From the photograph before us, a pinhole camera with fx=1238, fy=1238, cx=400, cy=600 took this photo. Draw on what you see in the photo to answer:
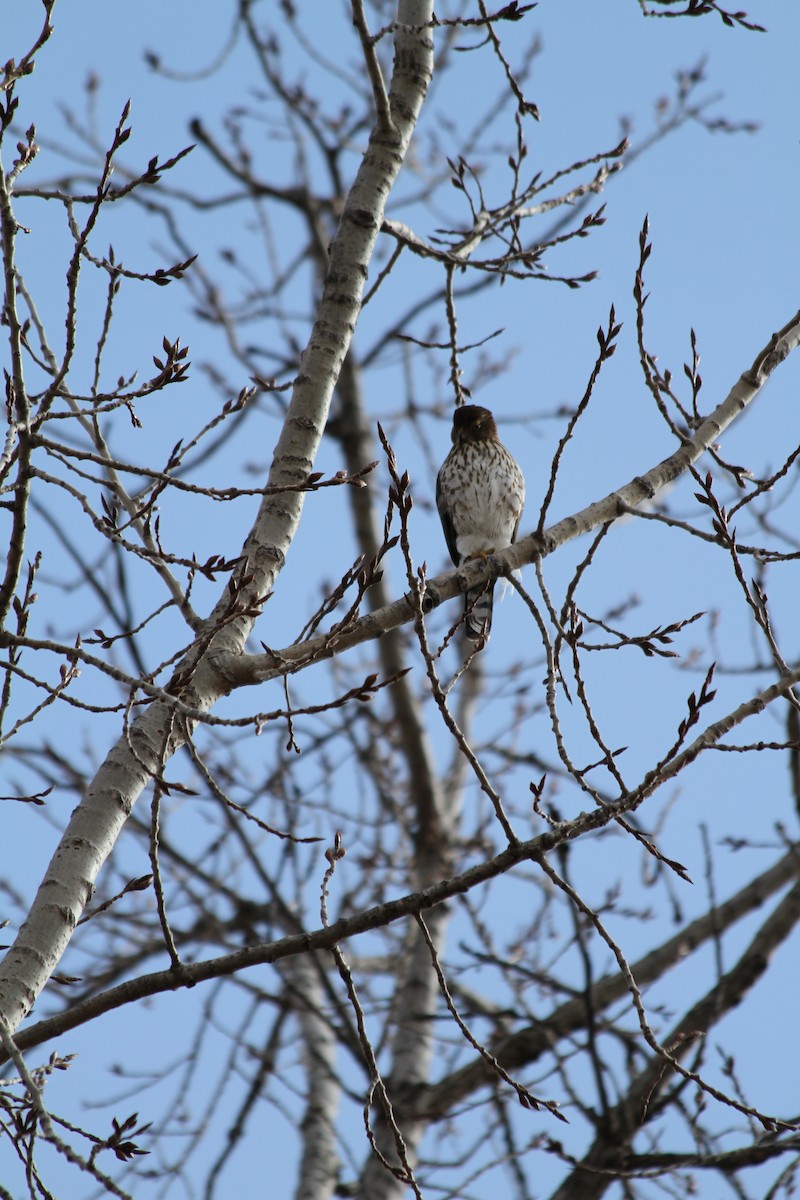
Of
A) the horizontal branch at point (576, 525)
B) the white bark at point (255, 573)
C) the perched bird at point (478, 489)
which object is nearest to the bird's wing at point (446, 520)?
the perched bird at point (478, 489)

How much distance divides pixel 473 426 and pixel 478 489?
39 cm

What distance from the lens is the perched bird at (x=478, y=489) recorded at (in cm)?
591

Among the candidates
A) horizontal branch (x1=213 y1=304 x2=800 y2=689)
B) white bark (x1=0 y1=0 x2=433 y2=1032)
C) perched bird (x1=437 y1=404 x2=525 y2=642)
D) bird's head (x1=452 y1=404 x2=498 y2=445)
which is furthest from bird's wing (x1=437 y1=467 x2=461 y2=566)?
horizontal branch (x1=213 y1=304 x2=800 y2=689)

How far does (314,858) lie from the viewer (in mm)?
7043

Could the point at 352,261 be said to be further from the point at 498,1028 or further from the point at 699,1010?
the point at 498,1028

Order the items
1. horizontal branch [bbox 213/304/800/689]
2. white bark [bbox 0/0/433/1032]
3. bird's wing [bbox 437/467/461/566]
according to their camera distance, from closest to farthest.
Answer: white bark [bbox 0/0/433/1032], horizontal branch [bbox 213/304/800/689], bird's wing [bbox 437/467/461/566]

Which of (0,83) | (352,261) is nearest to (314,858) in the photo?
(352,261)

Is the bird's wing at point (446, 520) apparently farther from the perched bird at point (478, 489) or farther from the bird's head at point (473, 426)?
the bird's head at point (473, 426)

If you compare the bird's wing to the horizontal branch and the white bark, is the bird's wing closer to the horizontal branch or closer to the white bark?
the white bark

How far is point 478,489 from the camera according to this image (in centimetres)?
593

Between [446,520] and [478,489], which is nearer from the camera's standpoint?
[478,489]

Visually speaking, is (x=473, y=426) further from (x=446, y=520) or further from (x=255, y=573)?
(x=255, y=573)

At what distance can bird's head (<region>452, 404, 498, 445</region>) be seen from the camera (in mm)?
6137

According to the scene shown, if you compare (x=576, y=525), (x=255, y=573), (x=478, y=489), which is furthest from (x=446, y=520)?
(x=255, y=573)
